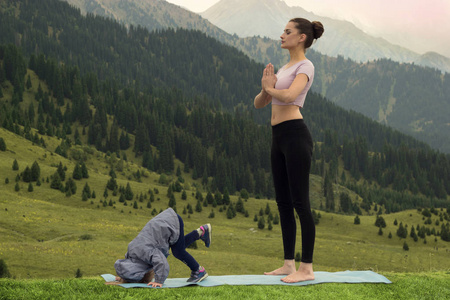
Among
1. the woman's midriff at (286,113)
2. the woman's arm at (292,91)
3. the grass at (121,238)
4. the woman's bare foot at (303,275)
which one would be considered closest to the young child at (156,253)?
the woman's bare foot at (303,275)

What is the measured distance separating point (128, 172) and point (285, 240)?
114029 millimetres

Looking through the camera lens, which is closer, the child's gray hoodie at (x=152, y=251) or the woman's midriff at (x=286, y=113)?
the child's gray hoodie at (x=152, y=251)

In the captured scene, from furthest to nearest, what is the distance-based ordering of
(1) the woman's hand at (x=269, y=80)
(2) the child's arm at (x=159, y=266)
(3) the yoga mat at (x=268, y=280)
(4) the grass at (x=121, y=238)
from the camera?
(4) the grass at (x=121, y=238), (1) the woman's hand at (x=269, y=80), (3) the yoga mat at (x=268, y=280), (2) the child's arm at (x=159, y=266)

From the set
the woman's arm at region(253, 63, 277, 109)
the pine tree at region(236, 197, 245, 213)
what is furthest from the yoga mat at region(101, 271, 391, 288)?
the pine tree at region(236, 197, 245, 213)

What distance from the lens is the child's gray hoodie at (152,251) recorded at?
8867mm

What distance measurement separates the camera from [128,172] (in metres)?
120

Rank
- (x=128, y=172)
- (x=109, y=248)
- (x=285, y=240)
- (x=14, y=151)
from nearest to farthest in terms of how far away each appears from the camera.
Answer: (x=285, y=240)
(x=109, y=248)
(x=14, y=151)
(x=128, y=172)

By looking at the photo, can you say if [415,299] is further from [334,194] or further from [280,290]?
[334,194]

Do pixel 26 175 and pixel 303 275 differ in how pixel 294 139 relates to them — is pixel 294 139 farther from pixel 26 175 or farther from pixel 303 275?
pixel 26 175

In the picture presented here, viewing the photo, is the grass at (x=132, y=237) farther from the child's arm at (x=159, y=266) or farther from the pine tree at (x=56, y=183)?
the pine tree at (x=56, y=183)

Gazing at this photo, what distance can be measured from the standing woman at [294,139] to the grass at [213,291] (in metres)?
0.88

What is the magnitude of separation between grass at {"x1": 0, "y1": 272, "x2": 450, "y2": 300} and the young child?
2.01ft

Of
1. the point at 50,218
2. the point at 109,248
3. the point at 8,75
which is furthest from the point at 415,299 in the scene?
the point at 8,75

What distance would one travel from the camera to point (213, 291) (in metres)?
8.16
